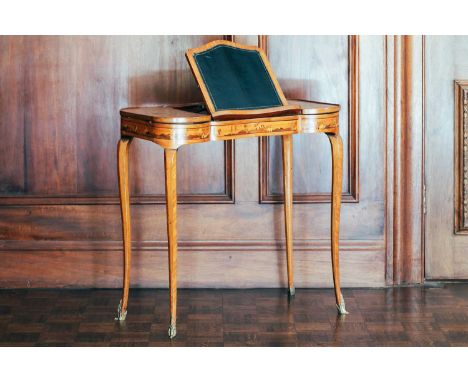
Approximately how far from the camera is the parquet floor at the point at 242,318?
356 cm

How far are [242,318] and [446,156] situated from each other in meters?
1.22

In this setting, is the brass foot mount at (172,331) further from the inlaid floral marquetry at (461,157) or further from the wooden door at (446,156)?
the inlaid floral marquetry at (461,157)

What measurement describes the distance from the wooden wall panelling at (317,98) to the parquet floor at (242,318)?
0.44 m

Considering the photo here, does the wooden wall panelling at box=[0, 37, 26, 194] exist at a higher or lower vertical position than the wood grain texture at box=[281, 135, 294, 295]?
higher

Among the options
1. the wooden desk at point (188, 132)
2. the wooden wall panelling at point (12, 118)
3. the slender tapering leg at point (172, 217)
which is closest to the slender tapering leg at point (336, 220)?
the wooden desk at point (188, 132)

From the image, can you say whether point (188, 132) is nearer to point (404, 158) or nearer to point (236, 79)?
point (236, 79)

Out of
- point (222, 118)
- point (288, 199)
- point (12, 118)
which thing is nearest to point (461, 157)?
point (288, 199)

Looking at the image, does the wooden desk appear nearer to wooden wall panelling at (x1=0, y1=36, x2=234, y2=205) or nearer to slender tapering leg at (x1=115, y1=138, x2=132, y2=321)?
slender tapering leg at (x1=115, y1=138, x2=132, y2=321)

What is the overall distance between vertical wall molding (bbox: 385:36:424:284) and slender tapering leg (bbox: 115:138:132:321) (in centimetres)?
119

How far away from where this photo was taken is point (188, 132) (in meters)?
3.40

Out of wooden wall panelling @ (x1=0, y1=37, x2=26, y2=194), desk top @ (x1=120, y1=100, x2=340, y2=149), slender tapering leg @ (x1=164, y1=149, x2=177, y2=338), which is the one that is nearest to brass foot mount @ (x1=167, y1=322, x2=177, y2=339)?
slender tapering leg @ (x1=164, y1=149, x2=177, y2=338)

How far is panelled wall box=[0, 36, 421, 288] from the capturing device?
4184 millimetres

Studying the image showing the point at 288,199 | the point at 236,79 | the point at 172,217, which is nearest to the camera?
the point at 172,217

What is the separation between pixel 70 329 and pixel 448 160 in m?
1.81
